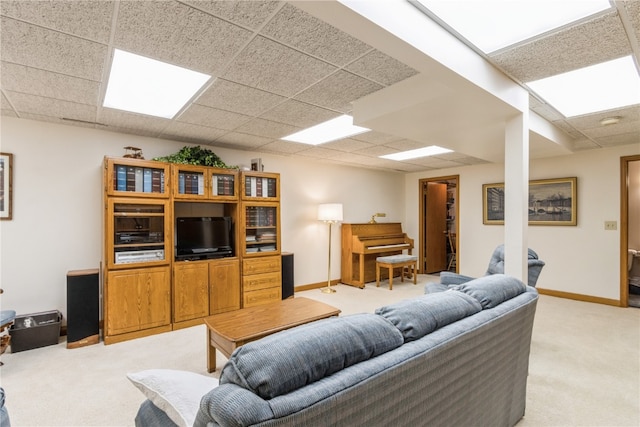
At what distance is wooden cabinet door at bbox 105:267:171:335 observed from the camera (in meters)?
3.12

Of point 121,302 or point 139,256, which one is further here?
point 139,256

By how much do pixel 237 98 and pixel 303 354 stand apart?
2.35 metres

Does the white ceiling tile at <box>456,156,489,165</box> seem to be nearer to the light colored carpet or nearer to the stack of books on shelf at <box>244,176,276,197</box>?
the light colored carpet

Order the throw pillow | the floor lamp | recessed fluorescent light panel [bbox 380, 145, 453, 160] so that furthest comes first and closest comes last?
the floor lamp < recessed fluorescent light panel [bbox 380, 145, 453, 160] < the throw pillow

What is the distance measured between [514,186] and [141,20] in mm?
2768

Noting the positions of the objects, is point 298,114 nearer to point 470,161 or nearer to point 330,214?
point 330,214

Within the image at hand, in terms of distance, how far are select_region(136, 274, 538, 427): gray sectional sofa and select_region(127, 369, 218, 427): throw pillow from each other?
14 centimetres

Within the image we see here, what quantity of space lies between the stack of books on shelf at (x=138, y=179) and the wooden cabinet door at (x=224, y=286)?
1124mm

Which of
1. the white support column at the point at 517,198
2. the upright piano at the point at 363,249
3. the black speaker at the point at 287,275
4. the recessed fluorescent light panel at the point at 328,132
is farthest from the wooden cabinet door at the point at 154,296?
the white support column at the point at 517,198

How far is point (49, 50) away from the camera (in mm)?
1864

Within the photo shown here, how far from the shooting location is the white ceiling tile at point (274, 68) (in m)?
1.91

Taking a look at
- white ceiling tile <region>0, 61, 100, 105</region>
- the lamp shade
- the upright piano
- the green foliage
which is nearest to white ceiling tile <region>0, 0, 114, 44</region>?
white ceiling tile <region>0, 61, 100, 105</region>

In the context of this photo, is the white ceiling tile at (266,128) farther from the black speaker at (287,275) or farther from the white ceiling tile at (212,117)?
the black speaker at (287,275)

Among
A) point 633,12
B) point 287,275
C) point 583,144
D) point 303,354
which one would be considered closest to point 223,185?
point 287,275
